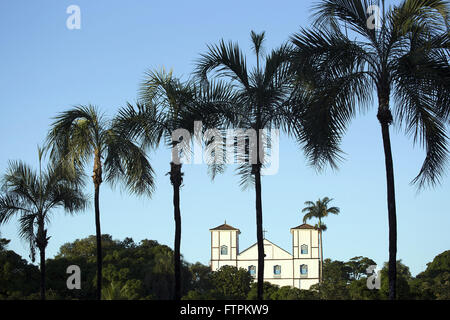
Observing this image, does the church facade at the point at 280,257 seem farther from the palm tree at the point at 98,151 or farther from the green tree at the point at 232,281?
the palm tree at the point at 98,151

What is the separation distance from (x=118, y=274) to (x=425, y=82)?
37.7 m

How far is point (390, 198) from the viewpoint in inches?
446

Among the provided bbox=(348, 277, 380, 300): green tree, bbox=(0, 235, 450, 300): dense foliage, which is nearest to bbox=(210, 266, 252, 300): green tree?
bbox=(0, 235, 450, 300): dense foliage

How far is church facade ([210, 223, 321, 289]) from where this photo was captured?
10788cm

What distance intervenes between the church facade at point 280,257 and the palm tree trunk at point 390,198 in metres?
97.3

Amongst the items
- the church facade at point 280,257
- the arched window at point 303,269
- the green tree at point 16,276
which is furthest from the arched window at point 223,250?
the green tree at point 16,276

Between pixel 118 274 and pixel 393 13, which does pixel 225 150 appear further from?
pixel 118 274

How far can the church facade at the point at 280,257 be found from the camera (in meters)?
108

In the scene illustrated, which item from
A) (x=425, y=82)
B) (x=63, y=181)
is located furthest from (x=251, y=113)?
(x=63, y=181)

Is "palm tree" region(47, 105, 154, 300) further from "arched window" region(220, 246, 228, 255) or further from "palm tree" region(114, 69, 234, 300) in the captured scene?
"arched window" region(220, 246, 228, 255)

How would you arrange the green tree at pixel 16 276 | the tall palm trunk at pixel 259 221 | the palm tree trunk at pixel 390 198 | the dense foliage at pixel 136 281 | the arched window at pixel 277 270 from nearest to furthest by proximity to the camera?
1. the palm tree trunk at pixel 390 198
2. the tall palm trunk at pixel 259 221
3. the dense foliage at pixel 136 281
4. the green tree at pixel 16 276
5. the arched window at pixel 277 270

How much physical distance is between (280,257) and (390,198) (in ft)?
330

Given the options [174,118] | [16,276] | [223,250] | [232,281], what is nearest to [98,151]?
[174,118]

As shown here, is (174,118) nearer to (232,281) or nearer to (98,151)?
(98,151)
